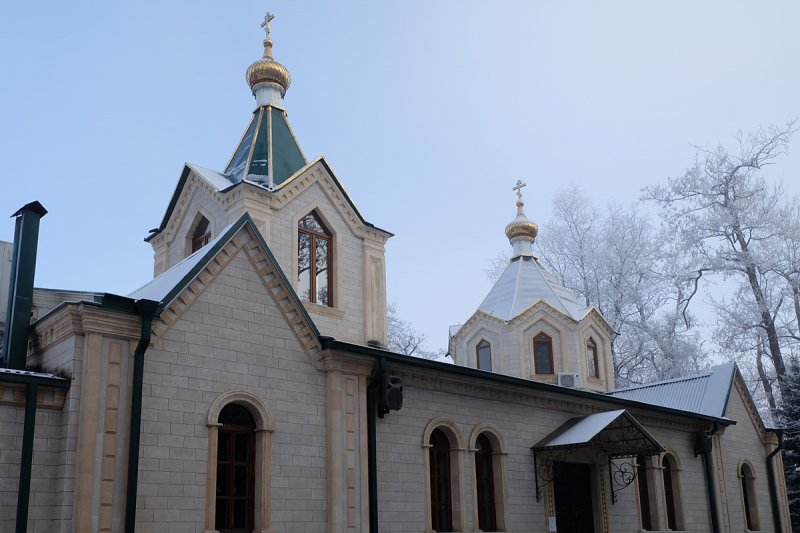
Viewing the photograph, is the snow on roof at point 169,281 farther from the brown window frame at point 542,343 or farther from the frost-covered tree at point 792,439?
the frost-covered tree at point 792,439

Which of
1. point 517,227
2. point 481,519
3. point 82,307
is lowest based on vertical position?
point 481,519

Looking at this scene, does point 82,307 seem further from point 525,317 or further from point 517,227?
point 517,227

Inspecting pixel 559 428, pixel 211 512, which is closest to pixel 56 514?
pixel 211 512

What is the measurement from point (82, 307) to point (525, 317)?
53.1ft

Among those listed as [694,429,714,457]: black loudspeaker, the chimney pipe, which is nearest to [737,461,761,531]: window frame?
[694,429,714,457]: black loudspeaker

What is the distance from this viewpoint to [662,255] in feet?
113

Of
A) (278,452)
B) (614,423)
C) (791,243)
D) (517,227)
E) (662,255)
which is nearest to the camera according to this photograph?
(278,452)

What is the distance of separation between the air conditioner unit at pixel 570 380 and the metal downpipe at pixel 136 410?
15.0m

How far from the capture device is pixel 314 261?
1767cm

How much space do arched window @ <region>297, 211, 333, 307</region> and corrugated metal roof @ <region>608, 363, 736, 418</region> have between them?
8.53m

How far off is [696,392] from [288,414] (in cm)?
1410

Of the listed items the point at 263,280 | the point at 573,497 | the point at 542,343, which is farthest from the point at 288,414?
the point at 542,343

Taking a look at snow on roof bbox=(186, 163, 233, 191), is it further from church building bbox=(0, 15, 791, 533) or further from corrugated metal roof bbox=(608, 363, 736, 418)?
corrugated metal roof bbox=(608, 363, 736, 418)

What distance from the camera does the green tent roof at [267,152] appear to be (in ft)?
58.3
